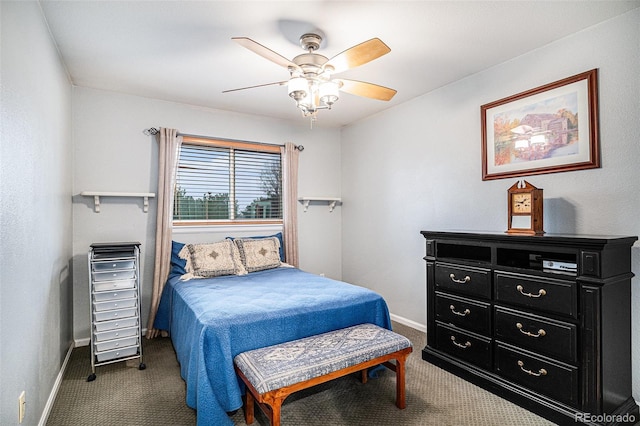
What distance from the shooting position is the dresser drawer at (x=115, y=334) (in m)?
2.80

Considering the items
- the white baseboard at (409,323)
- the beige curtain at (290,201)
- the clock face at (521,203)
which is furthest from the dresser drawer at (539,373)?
the beige curtain at (290,201)

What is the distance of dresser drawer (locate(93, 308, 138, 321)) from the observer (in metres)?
2.79

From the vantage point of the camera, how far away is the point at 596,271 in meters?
1.96

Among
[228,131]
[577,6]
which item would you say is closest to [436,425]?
[577,6]

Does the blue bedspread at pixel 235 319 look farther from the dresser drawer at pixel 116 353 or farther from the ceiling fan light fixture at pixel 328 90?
the ceiling fan light fixture at pixel 328 90

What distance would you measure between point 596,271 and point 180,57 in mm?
3256

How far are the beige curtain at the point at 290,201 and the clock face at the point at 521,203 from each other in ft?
8.70

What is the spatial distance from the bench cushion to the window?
2.31 m

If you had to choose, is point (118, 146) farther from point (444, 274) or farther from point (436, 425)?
point (436, 425)

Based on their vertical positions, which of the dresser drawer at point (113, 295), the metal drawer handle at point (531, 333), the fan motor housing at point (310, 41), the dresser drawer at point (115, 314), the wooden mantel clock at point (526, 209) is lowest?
the dresser drawer at point (115, 314)

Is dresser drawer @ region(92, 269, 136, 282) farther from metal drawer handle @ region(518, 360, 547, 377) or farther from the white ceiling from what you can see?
metal drawer handle @ region(518, 360, 547, 377)

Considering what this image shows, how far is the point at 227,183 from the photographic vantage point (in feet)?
14.0

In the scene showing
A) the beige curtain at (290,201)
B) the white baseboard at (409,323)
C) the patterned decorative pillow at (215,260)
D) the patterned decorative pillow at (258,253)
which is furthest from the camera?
the beige curtain at (290,201)

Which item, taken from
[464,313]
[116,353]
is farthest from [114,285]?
[464,313]
